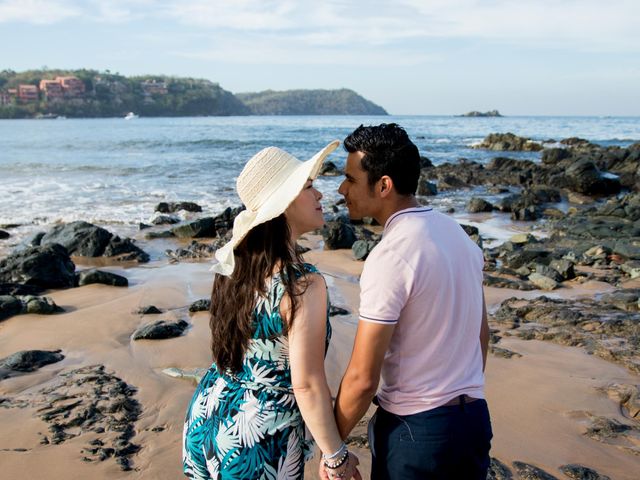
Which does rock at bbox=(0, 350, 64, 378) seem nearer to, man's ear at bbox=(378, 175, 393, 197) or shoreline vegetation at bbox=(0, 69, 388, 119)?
man's ear at bbox=(378, 175, 393, 197)

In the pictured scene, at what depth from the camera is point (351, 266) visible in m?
10.2

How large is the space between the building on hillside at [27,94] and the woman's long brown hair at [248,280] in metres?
129

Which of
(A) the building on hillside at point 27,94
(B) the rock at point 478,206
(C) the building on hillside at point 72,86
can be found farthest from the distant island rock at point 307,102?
(B) the rock at point 478,206

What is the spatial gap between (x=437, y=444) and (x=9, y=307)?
21.8ft

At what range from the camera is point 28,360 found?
5.66 metres

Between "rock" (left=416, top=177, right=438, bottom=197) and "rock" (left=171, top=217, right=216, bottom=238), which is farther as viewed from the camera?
"rock" (left=416, top=177, right=438, bottom=197)

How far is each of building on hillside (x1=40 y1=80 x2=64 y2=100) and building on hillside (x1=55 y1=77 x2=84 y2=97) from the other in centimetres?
87

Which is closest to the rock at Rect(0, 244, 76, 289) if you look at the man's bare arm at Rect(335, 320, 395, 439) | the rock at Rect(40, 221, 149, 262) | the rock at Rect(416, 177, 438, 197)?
the rock at Rect(40, 221, 149, 262)

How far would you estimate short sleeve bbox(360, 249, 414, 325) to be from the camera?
2014 mm

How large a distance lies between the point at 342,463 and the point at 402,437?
0.83 feet

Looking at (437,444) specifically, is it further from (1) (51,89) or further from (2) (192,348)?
(1) (51,89)

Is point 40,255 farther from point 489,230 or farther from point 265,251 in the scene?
point 489,230

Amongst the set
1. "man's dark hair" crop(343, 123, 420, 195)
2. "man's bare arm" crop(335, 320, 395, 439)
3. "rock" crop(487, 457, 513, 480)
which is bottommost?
"rock" crop(487, 457, 513, 480)

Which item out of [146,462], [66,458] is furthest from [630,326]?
[66,458]
